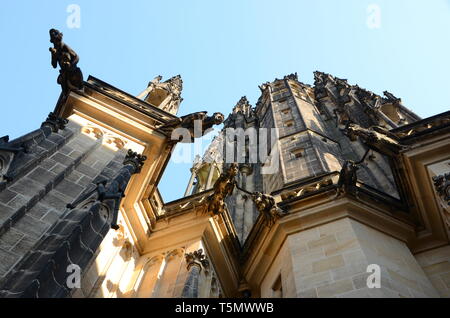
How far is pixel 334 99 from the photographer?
28.2m

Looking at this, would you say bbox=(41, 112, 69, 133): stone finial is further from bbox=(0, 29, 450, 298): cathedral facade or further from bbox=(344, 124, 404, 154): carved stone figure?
bbox=(344, 124, 404, 154): carved stone figure

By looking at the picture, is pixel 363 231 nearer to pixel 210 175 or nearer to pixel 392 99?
pixel 392 99

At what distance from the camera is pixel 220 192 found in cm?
958

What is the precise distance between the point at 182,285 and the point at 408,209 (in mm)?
4936

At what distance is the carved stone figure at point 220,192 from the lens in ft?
30.4

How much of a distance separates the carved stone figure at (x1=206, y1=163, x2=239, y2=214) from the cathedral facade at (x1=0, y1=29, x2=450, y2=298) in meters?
0.02

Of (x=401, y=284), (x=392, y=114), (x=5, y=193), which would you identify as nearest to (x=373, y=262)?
(x=401, y=284)

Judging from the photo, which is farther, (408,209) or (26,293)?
(408,209)

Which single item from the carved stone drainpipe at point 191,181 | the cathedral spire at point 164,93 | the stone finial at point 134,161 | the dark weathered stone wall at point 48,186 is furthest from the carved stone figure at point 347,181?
the carved stone drainpipe at point 191,181

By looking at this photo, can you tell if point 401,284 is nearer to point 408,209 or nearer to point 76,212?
point 408,209

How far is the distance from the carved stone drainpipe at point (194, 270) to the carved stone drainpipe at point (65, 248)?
6.53 feet

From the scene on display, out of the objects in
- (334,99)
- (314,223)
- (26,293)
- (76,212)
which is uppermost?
(334,99)

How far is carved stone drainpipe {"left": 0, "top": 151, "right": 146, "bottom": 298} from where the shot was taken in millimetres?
4258

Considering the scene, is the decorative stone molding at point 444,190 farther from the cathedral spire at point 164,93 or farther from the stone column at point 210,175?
the stone column at point 210,175
